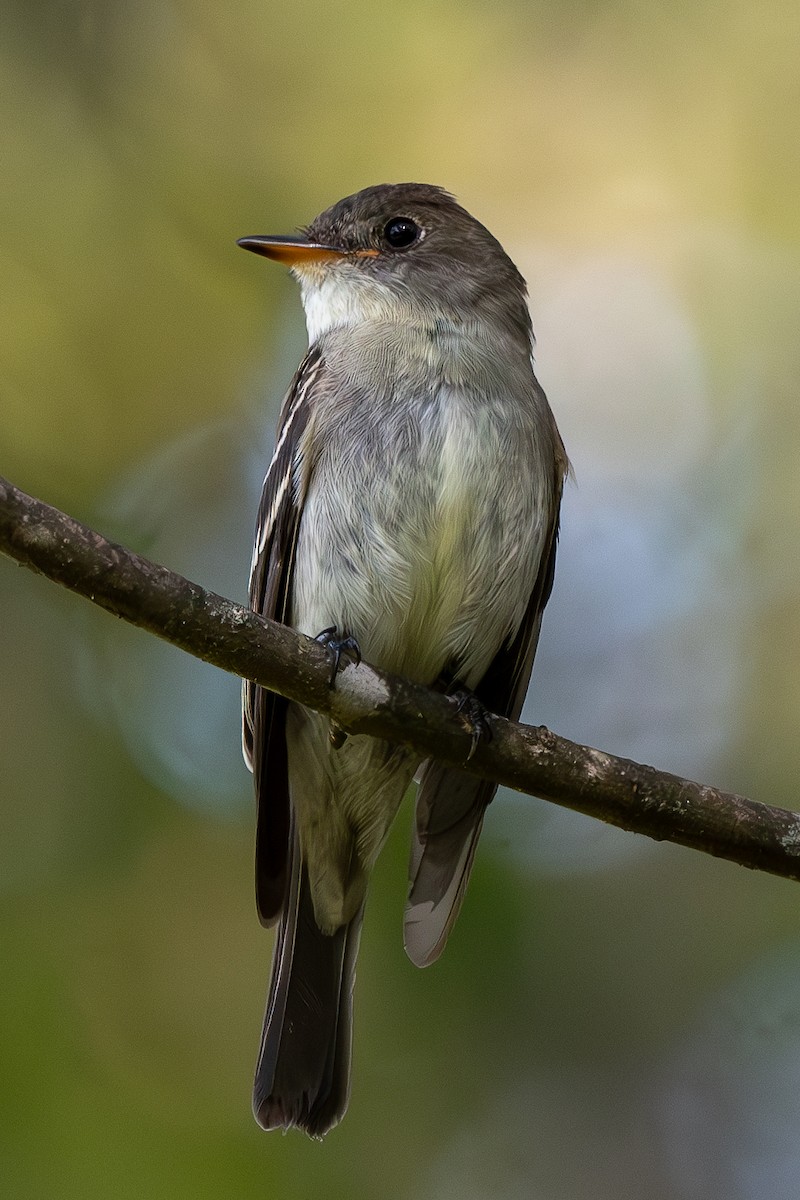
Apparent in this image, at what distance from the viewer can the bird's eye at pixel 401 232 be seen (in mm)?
5281

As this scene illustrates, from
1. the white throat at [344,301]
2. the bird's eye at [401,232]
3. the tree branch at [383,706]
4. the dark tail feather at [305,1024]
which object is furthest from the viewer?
the bird's eye at [401,232]

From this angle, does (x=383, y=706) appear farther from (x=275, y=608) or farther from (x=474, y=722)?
(x=275, y=608)

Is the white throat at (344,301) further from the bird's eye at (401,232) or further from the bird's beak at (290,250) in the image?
the bird's eye at (401,232)

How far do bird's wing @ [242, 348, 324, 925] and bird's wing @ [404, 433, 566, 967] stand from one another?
0.44 metres

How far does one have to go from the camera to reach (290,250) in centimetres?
509

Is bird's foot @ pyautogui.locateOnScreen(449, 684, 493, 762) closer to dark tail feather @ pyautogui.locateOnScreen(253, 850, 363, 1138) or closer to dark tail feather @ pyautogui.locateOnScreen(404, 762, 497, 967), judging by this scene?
dark tail feather @ pyautogui.locateOnScreen(404, 762, 497, 967)

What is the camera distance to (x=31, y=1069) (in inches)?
171

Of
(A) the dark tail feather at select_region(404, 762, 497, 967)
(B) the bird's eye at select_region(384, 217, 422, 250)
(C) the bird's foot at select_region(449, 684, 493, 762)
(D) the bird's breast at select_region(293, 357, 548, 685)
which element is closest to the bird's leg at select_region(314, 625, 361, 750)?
(D) the bird's breast at select_region(293, 357, 548, 685)

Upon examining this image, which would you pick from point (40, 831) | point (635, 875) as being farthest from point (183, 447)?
point (635, 875)

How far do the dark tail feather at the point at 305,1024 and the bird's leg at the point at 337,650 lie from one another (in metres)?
0.98

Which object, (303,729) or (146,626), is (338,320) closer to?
(303,729)

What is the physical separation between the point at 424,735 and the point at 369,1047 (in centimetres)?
161

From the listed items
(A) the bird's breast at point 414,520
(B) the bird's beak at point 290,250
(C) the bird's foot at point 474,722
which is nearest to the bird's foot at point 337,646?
(A) the bird's breast at point 414,520

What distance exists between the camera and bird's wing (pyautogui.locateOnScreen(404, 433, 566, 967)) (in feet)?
15.0
